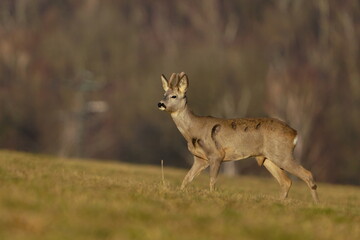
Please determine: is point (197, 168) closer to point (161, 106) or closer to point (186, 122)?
Result: point (186, 122)

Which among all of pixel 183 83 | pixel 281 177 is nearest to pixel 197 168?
pixel 183 83

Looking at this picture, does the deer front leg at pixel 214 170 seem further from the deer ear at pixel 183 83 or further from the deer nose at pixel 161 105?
the deer ear at pixel 183 83

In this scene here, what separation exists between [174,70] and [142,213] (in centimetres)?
5142

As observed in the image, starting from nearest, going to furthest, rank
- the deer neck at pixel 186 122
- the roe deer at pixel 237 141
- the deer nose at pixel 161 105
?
the roe deer at pixel 237 141 → the deer nose at pixel 161 105 → the deer neck at pixel 186 122

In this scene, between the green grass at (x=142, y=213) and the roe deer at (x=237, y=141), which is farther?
the roe deer at (x=237, y=141)

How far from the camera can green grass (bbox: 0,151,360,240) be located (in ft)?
31.0

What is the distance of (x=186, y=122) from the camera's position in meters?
16.7

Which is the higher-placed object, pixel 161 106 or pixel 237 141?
pixel 161 106

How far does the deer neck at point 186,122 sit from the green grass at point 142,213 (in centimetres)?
238

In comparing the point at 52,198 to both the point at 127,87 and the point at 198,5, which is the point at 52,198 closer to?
the point at 127,87

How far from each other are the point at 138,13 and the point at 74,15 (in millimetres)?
9220

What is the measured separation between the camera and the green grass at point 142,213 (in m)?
9.45

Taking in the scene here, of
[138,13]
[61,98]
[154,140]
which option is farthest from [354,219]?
[138,13]

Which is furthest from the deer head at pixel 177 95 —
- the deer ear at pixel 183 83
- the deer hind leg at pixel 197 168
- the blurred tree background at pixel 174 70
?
the blurred tree background at pixel 174 70
